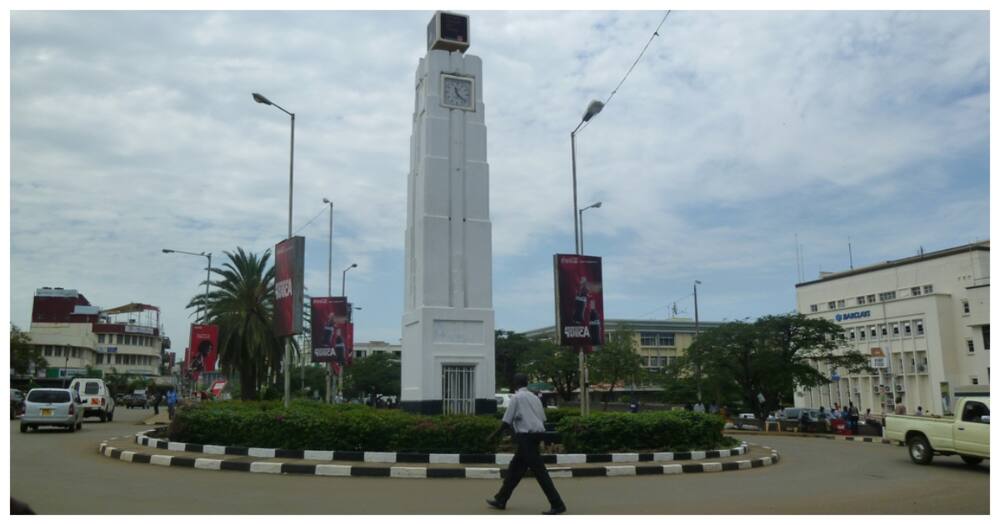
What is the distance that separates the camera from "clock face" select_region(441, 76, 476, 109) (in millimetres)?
21797

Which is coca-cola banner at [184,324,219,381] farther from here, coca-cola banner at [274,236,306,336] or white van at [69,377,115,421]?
coca-cola banner at [274,236,306,336]

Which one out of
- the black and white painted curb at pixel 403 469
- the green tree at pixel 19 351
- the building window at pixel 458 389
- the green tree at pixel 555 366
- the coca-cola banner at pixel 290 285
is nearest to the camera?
the black and white painted curb at pixel 403 469

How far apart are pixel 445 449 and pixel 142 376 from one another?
9137 cm

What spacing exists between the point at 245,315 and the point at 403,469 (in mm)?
24353

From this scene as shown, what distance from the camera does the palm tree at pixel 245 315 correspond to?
35.0 meters

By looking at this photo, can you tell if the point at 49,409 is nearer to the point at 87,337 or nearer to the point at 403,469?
the point at 403,469

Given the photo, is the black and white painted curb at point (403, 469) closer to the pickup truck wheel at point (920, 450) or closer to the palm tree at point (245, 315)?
the pickup truck wheel at point (920, 450)

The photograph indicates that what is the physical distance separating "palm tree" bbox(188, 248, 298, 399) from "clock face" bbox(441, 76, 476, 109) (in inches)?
674

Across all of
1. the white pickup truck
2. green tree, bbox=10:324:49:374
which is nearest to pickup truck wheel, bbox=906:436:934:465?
the white pickup truck

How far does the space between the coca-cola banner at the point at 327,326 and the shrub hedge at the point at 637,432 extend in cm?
1282

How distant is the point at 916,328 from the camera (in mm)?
60031

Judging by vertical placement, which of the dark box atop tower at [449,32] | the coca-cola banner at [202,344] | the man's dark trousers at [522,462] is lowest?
the man's dark trousers at [522,462]

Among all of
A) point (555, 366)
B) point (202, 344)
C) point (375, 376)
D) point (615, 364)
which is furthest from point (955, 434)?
point (375, 376)

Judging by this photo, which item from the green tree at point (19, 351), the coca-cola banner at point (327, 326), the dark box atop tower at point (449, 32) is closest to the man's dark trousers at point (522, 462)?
the dark box atop tower at point (449, 32)
